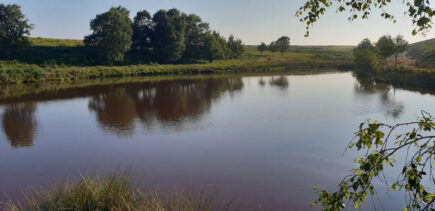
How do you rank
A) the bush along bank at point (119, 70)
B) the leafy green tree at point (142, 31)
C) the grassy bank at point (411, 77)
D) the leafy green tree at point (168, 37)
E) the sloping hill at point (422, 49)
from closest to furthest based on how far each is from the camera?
the grassy bank at point (411, 77) → the bush along bank at point (119, 70) → the leafy green tree at point (168, 37) → the leafy green tree at point (142, 31) → the sloping hill at point (422, 49)

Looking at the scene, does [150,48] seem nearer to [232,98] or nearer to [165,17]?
[165,17]

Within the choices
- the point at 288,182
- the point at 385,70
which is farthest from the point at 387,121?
the point at 385,70

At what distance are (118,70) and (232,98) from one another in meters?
30.2

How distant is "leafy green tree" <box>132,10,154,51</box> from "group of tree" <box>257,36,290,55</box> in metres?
36.8

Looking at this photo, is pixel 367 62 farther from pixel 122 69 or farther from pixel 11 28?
pixel 11 28

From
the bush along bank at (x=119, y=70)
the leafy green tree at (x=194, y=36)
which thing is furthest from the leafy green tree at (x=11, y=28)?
the leafy green tree at (x=194, y=36)

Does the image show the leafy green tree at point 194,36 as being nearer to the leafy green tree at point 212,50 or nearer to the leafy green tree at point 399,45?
the leafy green tree at point 212,50

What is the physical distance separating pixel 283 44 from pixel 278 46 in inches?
116

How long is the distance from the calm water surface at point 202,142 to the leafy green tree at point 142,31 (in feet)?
135

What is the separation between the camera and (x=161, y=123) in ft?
60.2

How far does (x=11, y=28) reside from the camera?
53.5 metres

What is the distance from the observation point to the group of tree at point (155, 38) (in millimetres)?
57219

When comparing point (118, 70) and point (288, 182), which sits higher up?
point (118, 70)

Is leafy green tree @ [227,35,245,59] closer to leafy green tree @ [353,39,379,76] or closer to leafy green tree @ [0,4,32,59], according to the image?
leafy green tree @ [353,39,379,76]
